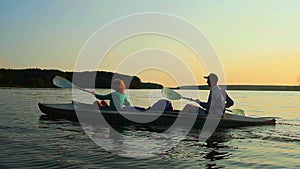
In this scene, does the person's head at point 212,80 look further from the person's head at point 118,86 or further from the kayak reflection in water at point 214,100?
the person's head at point 118,86

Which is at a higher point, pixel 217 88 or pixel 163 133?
pixel 217 88

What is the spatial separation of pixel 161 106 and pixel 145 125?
99cm

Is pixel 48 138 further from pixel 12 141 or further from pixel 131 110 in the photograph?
pixel 131 110

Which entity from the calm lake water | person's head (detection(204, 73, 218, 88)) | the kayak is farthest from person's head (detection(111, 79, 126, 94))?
person's head (detection(204, 73, 218, 88))

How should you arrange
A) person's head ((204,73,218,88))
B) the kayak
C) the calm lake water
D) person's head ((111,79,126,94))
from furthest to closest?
1. person's head ((111,79,126,94))
2. the kayak
3. person's head ((204,73,218,88))
4. the calm lake water

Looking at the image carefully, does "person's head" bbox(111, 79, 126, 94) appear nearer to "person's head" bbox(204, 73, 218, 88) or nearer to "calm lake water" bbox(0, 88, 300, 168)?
"calm lake water" bbox(0, 88, 300, 168)

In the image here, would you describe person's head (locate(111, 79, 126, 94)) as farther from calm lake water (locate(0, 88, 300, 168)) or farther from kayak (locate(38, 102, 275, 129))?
calm lake water (locate(0, 88, 300, 168))

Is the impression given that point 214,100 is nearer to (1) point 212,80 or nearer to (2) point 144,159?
(1) point 212,80

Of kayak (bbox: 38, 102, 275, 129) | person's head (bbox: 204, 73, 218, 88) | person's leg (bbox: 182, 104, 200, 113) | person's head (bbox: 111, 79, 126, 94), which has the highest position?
person's head (bbox: 204, 73, 218, 88)

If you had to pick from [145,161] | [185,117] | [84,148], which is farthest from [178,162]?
[185,117]

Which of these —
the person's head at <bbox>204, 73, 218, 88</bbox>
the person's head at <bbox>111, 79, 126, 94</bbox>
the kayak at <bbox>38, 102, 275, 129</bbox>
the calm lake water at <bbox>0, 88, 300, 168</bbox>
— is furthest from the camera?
the person's head at <bbox>111, 79, 126, 94</bbox>

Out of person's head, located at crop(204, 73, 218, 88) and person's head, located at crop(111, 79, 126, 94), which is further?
person's head, located at crop(111, 79, 126, 94)

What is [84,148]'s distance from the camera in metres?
9.73

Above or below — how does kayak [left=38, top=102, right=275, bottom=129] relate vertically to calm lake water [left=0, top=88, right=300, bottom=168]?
above
